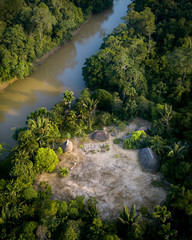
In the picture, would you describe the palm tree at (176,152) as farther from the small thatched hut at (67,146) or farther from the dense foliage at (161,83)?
the small thatched hut at (67,146)

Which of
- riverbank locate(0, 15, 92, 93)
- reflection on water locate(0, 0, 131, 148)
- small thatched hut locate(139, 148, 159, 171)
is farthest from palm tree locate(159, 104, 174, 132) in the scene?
riverbank locate(0, 15, 92, 93)

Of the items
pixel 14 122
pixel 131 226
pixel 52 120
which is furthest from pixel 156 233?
pixel 14 122

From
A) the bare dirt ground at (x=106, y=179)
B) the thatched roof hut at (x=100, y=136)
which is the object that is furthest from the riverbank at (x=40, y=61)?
the thatched roof hut at (x=100, y=136)

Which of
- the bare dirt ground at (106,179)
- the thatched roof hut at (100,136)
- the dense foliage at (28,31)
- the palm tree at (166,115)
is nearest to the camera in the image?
the bare dirt ground at (106,179)

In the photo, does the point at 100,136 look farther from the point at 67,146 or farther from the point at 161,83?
the point at 161,83

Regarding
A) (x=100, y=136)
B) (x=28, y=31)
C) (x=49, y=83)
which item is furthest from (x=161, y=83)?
(x=28, y=31)

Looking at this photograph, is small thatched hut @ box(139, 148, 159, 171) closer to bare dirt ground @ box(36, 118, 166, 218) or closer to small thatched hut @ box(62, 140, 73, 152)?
bare dirt ground @ box(36, 118, 166, 218)
